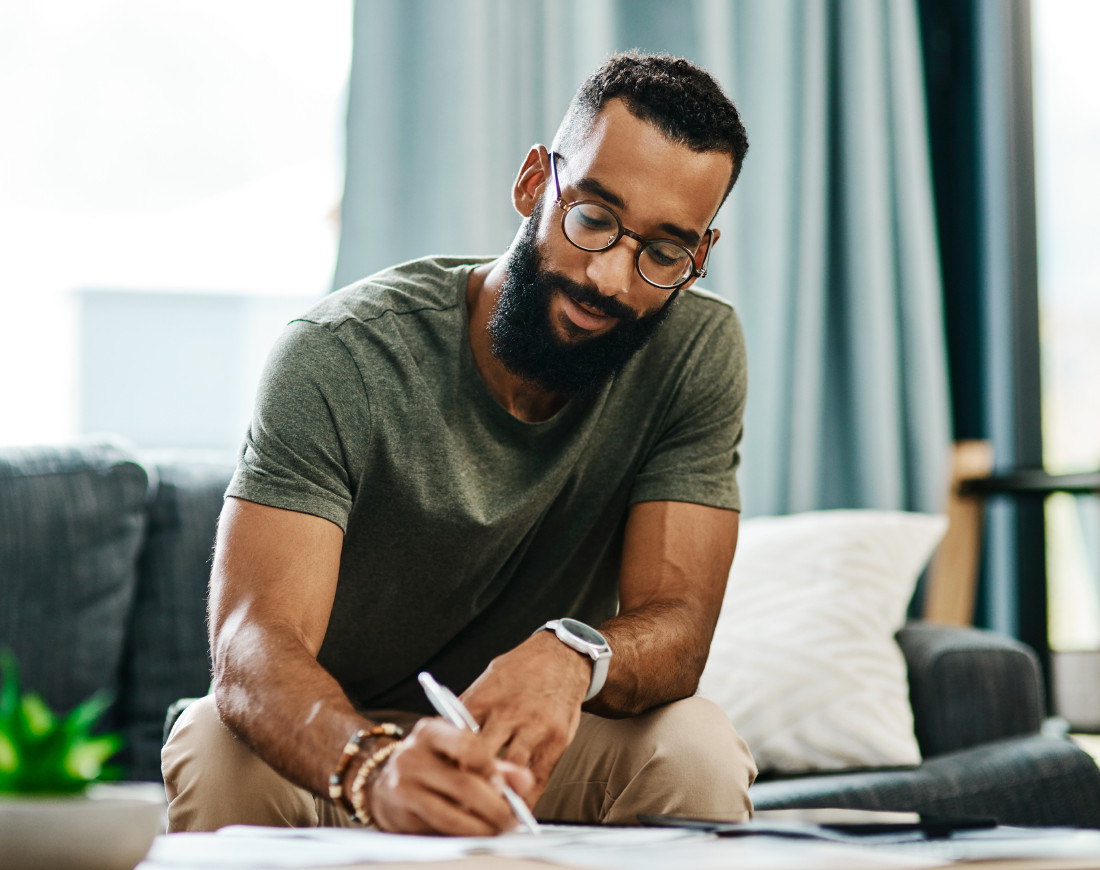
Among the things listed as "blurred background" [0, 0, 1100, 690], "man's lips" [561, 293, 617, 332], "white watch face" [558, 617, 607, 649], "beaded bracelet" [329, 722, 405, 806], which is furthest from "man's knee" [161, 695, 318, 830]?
"blurred background" [0, 0, 1100, 690]

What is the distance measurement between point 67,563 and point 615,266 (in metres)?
1.02

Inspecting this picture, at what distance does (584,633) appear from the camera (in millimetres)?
1096

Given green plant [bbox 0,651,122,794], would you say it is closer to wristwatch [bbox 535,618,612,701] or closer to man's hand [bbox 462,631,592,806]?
man's hand [bbox 462,631,592,806]

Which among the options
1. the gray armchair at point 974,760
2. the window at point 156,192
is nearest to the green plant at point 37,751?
the gray armchair at point 974,760

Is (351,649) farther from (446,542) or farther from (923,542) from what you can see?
(923,542)

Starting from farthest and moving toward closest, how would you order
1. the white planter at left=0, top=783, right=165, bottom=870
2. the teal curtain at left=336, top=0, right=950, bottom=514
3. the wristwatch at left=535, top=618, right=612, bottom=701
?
the teal curtain at left=336, top=0, right=950, bottom=514 → the wristwatch at left=535, top=618, right=612, bottom=701 → the white planter at left=0, top=783, right=165, bottom=870

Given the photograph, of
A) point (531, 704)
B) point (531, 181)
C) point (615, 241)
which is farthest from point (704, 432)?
point (531, 704)

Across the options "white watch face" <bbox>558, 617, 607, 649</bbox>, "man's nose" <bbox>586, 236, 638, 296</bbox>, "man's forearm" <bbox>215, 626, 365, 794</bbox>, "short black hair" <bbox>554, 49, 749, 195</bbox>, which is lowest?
"man's forearm" <bbox>215, 626, 365, 794</bbox>

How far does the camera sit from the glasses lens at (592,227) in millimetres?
1287

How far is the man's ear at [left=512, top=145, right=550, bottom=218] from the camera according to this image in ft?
4.70

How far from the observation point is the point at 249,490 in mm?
1152

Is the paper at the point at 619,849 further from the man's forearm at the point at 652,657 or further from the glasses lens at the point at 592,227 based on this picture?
the glasses lens at the point at 592,227

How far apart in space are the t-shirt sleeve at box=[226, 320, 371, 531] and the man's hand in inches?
10.9

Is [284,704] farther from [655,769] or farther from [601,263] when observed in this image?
[601,263]
